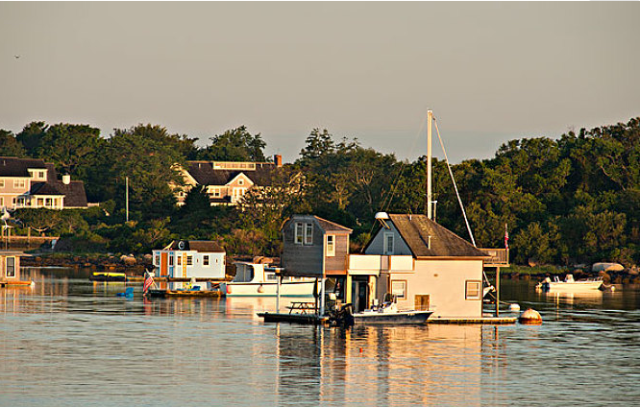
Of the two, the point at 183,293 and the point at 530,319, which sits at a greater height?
the point at 183,293

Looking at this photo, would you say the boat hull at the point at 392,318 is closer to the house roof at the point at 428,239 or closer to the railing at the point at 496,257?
the house roof at the point at 428,239

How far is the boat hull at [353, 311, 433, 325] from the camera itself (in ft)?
204

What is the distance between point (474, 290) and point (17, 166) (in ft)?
452

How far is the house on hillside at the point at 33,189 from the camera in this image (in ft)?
595

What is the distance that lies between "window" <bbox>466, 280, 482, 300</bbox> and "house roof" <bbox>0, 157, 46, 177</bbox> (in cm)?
13432

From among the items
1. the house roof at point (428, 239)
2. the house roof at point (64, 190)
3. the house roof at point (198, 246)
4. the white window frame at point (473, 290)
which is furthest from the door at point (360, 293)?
the house roof at point (64, 190)

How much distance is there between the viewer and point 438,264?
6469 centimetres

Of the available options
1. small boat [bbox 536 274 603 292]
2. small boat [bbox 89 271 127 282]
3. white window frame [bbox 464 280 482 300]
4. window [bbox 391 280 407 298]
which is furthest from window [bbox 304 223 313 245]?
small boat [bbox 89 271 127 282]

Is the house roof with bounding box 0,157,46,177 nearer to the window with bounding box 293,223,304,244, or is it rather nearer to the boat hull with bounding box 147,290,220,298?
the boat hull with bounding box 147,290,220,298

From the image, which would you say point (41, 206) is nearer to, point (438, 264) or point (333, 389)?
point (438, 264)

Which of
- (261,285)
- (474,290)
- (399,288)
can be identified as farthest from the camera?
(261,285)

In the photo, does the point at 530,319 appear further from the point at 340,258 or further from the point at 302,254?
the point at 302,254

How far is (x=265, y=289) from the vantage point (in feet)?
301

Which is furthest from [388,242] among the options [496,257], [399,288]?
[496,257]
